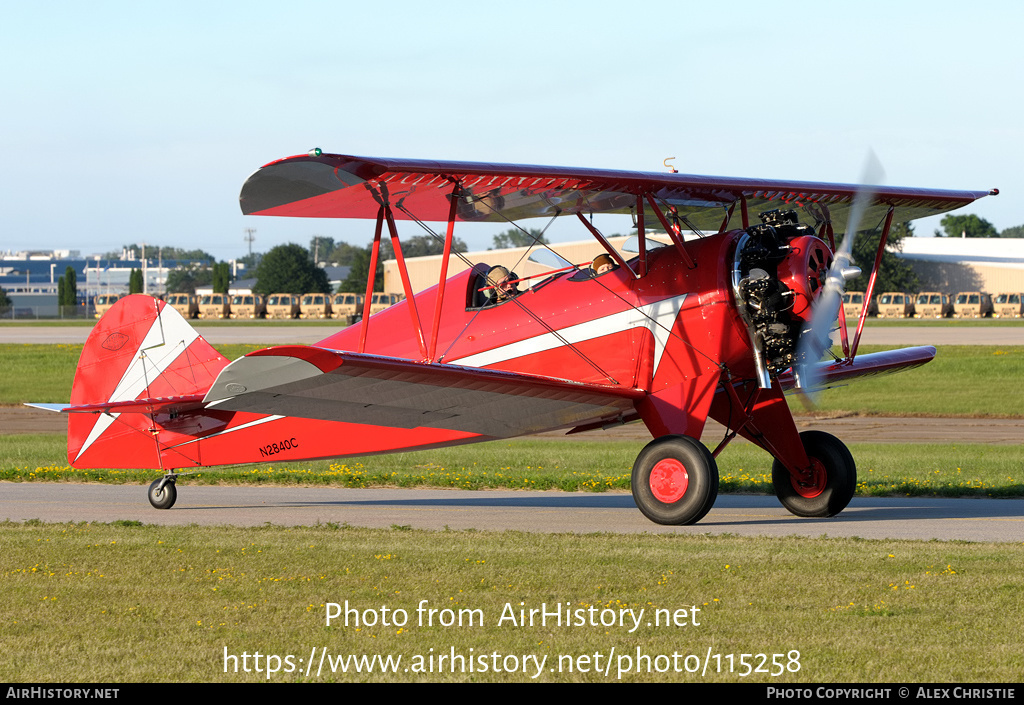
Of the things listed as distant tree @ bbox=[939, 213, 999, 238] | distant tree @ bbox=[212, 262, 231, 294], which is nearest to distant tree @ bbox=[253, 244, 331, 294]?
distant tree @ bbox=[212, 262, 231, 294]

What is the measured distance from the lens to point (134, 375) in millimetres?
12469

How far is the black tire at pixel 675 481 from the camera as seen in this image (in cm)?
1004

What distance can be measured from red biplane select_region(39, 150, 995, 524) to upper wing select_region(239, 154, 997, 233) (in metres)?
0.03

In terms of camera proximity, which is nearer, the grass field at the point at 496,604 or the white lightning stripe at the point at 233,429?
the grass field at the point at 496,604

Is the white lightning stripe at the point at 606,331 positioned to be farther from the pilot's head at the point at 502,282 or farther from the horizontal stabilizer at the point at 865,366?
the horizontal stabilizer at the point at 865,366

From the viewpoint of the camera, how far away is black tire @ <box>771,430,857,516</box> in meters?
11.3

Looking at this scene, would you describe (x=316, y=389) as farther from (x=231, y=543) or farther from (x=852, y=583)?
(x=852, y=583)

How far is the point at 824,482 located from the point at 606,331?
9.10 feet

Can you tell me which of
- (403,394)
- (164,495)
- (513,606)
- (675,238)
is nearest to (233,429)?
(164,495)

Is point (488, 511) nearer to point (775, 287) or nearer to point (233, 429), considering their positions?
point (233, 429)

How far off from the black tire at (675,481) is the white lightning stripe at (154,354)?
5.28m

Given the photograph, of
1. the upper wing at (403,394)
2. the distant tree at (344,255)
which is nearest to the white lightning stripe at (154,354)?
the upper wing at (403,394)

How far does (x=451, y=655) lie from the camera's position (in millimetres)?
5750

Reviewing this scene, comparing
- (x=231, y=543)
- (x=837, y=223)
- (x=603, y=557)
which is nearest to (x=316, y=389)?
(x=231, y=543)
